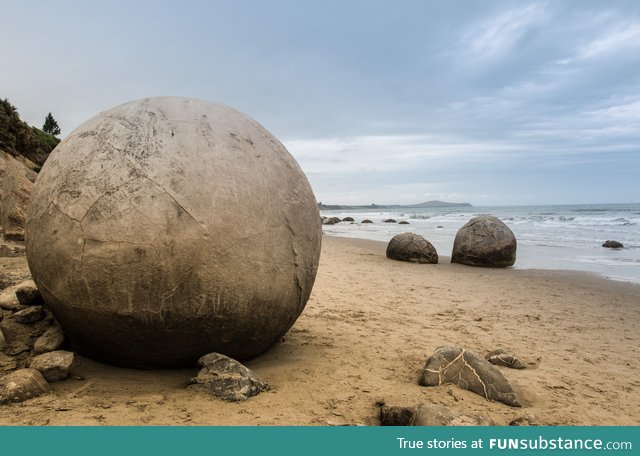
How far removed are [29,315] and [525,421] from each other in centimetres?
399

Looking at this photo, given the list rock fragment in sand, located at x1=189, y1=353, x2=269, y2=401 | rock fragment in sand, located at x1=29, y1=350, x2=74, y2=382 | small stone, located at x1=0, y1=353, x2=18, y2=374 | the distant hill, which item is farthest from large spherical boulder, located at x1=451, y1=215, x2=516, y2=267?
the distant hill

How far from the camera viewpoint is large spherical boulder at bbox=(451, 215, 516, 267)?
39.1 feet

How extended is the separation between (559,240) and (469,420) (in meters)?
19.0

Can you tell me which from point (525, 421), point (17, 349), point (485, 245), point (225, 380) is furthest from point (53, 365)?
point (485, 245)

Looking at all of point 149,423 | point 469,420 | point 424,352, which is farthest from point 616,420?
point 149,423

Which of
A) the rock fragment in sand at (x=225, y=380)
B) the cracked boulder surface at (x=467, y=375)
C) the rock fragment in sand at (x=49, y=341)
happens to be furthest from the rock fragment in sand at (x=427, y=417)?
the rock fragment in sand at (x=49, y=341)

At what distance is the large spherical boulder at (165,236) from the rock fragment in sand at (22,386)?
0.43 m

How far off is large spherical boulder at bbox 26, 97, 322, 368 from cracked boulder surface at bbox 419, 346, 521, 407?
1.25 metres

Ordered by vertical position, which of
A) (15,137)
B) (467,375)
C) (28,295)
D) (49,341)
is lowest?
(467,375)

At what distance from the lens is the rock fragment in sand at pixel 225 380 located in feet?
10.4

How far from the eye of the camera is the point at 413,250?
41.0ft

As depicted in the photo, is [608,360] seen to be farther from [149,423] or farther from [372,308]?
[149,423]

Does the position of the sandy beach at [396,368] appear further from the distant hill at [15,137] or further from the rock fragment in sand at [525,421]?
the distant hill at [15,137]

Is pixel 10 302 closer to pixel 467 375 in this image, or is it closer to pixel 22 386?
pixel 22 386
